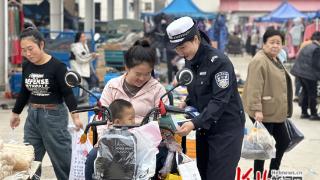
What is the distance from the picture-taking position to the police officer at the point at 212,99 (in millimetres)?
3898

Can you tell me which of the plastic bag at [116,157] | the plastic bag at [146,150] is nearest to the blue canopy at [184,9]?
the plastic bag at [146,150]

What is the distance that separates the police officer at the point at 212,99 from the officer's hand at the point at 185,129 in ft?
0.23

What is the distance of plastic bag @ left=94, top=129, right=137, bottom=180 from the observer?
3.22 m

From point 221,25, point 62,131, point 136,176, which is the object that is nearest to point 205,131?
point 136,176

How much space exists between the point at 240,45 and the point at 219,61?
32.5 metres

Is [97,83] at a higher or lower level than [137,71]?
lower

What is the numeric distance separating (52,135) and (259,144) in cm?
199

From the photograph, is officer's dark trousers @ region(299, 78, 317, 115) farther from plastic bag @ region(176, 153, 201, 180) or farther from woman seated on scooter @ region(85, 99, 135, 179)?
woman seated on scooter @ region(85, 99, 135, 179)

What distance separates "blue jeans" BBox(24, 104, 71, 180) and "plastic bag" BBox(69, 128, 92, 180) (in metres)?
0.28

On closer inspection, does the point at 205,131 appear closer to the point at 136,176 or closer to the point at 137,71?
the point at 137,71

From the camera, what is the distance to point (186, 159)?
140 inches

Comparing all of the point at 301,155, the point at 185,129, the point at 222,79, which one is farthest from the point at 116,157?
the point at 301,155

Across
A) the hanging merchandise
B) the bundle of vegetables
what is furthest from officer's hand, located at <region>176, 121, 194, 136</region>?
the hanging merchandise

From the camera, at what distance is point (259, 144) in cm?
575
